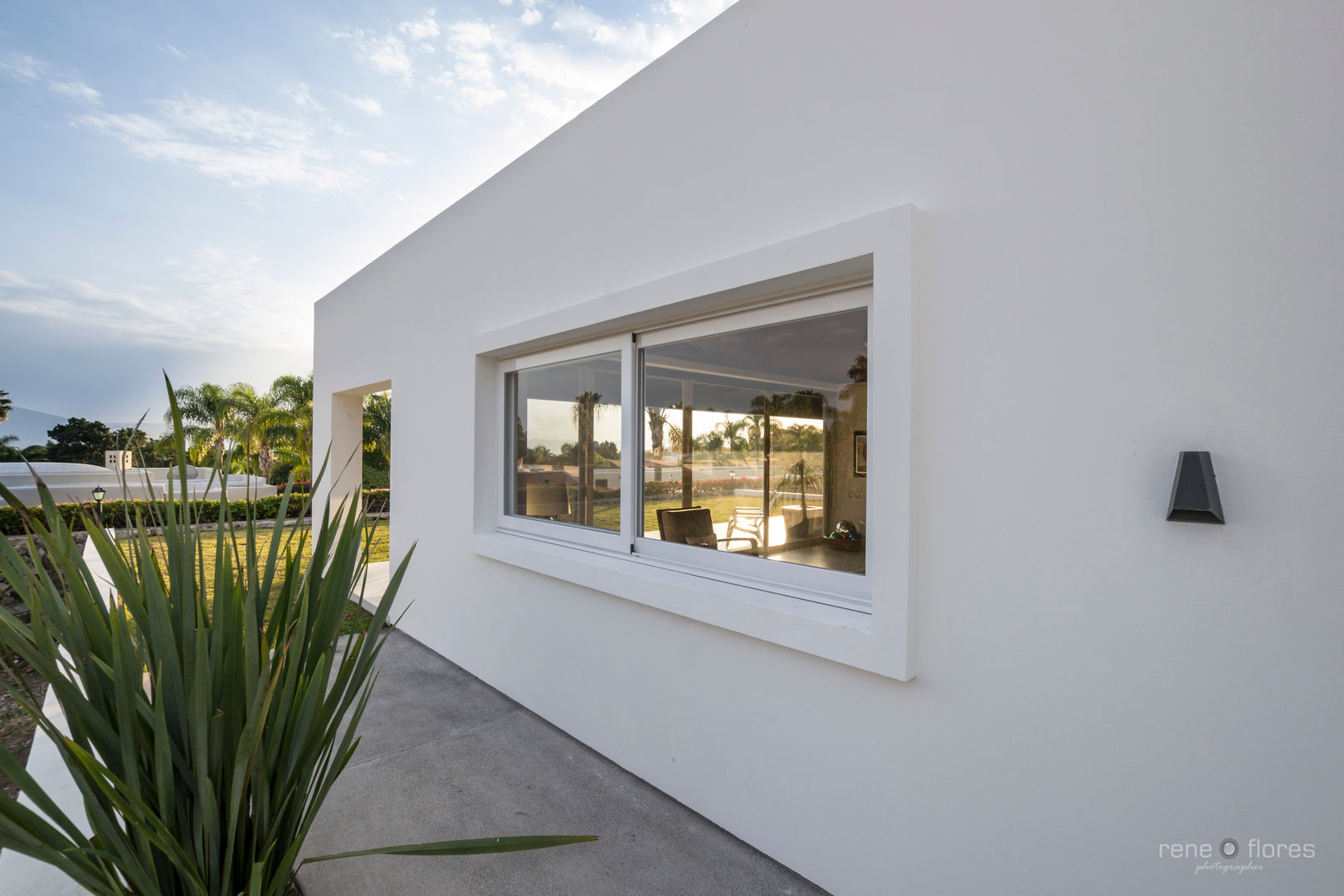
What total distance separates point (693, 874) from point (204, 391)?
107 feet

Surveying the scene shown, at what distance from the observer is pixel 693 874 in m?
2.25

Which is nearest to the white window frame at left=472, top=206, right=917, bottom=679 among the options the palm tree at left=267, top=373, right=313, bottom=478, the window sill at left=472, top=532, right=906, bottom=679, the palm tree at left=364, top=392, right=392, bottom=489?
the window sill at left=472, top=532, right=906, bottom=679

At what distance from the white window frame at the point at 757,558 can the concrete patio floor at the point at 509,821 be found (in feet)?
3.03

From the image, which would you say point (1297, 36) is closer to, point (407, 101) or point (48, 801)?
point (48, 801)

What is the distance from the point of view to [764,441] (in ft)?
8.57

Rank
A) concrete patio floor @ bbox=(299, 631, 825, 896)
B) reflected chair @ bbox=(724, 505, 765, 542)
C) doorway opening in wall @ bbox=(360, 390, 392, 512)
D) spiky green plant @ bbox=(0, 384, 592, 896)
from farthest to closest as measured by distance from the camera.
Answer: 1. doorway opening in wall @ bbox=(360, 390, 392, 512)
2. reflected chair @ bbox=(724, 505, 765, 542)
3. concrete patio floor @ bbox=(299, 631, 825, 896)
4. spiky green plant @ bbox=(0, 384, 592, 896)

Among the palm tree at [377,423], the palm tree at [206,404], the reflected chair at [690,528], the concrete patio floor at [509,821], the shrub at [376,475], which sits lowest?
the concrete patio floor at [509,821]

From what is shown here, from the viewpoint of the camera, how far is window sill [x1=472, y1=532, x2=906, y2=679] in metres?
2.01

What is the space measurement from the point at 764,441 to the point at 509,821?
201 cm

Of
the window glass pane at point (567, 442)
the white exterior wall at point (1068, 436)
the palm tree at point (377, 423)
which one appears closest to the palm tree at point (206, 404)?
the palm tree at point (377, 423)

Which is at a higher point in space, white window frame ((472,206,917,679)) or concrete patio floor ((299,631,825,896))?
white window frame ((472,206,917,679))

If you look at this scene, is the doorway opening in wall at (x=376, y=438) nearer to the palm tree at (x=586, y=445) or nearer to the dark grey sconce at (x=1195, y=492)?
the palm tree at (x=586, y=445)

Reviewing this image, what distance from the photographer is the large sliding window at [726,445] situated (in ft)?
7.55

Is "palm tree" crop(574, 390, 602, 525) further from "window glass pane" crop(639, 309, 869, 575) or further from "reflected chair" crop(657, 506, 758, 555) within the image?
"reflected chair" crop(657, 506, 758, 555)
